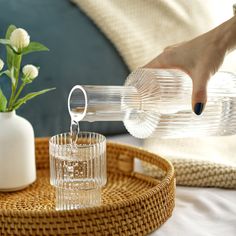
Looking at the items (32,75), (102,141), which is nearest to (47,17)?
(32,75)

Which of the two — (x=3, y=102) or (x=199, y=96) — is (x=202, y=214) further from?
(x=3, y=102)

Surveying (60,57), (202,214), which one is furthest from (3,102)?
(202,214)

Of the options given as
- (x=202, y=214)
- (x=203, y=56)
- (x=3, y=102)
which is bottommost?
(x=202, y=214)

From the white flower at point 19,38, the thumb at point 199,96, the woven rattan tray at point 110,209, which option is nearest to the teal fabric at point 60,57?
the woven rattan tray at point 110,209

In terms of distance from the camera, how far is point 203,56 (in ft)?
3.31

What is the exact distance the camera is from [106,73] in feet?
4.79

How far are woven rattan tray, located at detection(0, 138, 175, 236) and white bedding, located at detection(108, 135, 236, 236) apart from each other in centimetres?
2

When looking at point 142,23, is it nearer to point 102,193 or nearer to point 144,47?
point 144,47

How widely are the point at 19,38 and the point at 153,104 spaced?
285mm

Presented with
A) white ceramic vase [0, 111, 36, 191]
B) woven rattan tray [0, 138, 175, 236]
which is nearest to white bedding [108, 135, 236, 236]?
woven rattan tray [0, 138, 175, 236]

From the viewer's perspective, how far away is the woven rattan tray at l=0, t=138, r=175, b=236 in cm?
84

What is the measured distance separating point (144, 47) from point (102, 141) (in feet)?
1.91

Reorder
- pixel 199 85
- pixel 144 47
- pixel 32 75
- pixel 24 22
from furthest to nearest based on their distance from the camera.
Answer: pixel 144 47, pixel 24 22, pixel 32 75, pixel 199 85

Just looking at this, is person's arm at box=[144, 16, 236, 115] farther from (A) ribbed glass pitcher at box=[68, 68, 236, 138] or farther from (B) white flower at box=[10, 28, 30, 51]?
(B) white flower at box=[10, 28, 30, 51]
